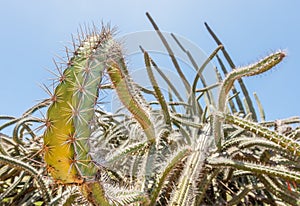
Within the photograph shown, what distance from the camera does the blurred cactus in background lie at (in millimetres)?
482

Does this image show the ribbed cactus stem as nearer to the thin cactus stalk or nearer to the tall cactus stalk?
the tall cactus stalk

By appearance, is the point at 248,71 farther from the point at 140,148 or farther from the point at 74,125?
the point at 74,125

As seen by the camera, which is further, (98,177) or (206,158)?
(206,158)

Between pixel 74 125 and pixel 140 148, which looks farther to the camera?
pixel 140 148

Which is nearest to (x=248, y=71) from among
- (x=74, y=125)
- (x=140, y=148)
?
(x=140, y=148)

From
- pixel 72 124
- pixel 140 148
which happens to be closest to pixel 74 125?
pixel 72 124

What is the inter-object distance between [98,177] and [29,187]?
1.98 ft

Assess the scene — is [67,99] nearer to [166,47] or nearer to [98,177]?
[98,177]

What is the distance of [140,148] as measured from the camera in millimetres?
807

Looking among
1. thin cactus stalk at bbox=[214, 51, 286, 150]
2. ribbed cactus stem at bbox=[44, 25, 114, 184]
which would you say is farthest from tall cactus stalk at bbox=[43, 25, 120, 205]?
thin cactus stalk at bbox=[214, 51, 286, 150]

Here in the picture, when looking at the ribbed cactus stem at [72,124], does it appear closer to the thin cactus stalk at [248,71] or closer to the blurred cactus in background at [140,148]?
the blurred cactus in background at [140,148]

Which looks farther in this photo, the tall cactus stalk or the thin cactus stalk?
the thin cactus stalk

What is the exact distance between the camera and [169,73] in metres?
1.27

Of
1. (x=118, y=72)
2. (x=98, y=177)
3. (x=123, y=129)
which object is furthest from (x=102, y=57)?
(x=123, y=129)
